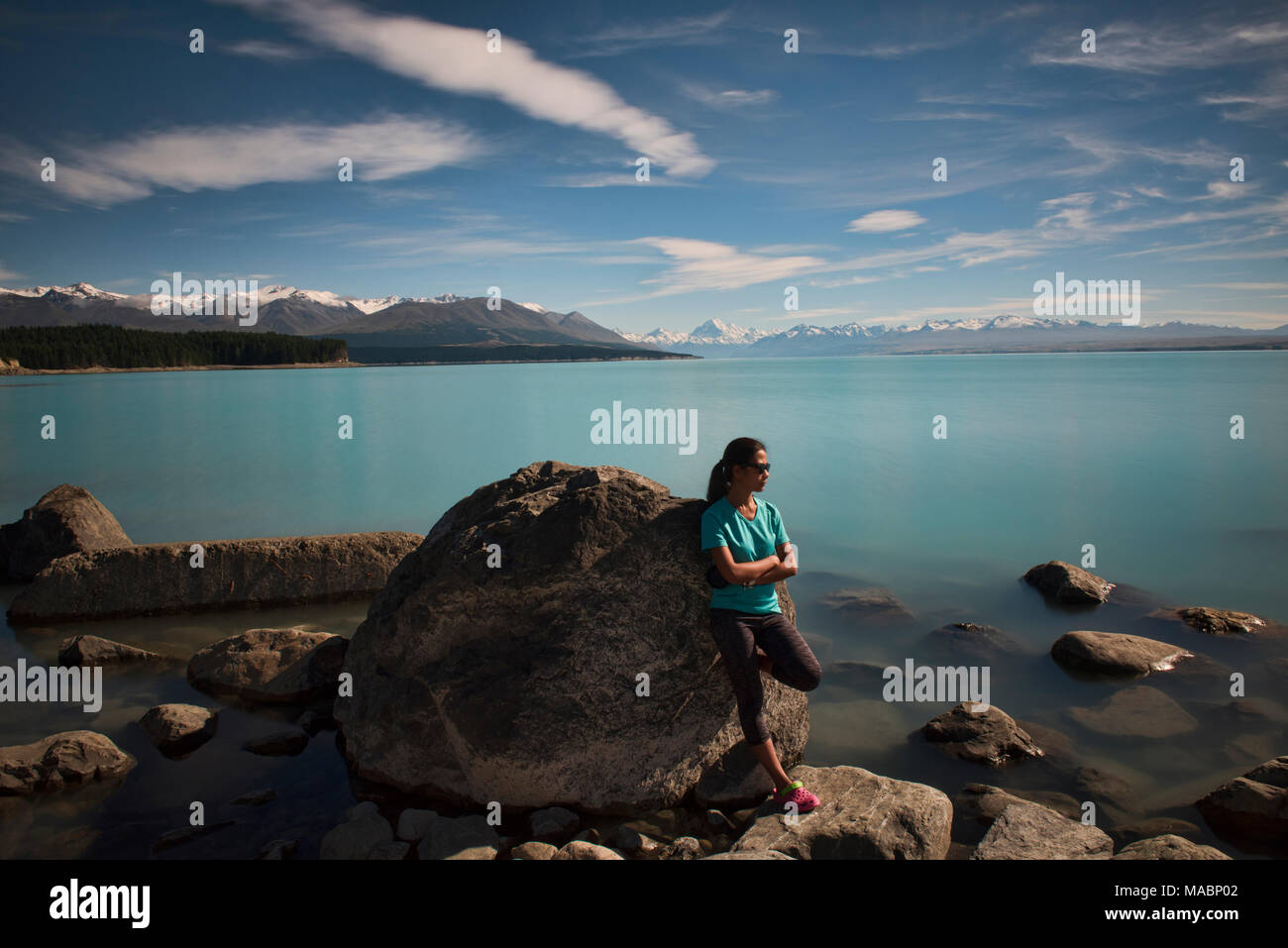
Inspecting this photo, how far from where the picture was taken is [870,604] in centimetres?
1157

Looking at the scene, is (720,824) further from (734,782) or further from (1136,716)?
(1136,716)

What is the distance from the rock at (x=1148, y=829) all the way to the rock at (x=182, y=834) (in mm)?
6903

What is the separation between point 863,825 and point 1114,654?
5.46m

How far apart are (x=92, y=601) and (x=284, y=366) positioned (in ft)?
489

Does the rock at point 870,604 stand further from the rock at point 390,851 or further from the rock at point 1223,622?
the rock at point 390,851

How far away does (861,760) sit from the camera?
6.96m

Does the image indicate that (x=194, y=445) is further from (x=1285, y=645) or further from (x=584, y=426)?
(x=1285, y=645)

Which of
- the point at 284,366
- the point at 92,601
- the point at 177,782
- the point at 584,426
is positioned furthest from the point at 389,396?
the point at 284,366

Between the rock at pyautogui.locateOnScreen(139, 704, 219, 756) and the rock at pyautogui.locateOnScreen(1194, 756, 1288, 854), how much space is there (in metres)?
8.81

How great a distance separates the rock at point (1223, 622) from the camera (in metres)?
10.1

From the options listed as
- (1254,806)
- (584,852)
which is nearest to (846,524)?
(1254,806)

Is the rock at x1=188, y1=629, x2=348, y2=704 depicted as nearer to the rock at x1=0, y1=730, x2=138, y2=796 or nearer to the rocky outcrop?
the rock at x1=0, y1=730, x2=138, y2=796

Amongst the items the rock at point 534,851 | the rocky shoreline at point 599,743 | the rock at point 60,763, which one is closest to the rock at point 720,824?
the rocky shoreline at point 599,743

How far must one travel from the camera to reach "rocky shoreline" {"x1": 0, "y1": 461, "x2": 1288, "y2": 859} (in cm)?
533
